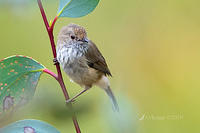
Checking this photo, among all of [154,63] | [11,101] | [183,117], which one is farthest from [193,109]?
[11,101]

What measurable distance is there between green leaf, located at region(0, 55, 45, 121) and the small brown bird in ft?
3.31

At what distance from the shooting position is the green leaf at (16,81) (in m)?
1.45

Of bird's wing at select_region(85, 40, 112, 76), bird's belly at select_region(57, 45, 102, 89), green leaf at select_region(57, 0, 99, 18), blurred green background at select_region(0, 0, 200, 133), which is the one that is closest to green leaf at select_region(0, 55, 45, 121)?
green leaf at select_region(57, 0, 99, 18)

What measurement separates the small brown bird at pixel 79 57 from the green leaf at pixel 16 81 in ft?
3.31

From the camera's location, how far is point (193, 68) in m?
4.76

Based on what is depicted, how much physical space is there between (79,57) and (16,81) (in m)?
1.34

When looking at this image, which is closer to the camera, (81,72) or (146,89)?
(81,72)

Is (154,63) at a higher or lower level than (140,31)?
lower

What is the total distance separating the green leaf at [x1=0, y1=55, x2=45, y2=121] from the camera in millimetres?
1453

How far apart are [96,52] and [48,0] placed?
1914 millimetres

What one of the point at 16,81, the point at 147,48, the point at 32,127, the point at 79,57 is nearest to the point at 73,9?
the point at 16,81

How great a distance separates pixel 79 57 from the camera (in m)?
2.83

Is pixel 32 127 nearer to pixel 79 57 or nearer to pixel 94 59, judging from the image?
pixel 79 57

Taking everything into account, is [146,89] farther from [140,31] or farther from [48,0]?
[48,0]
